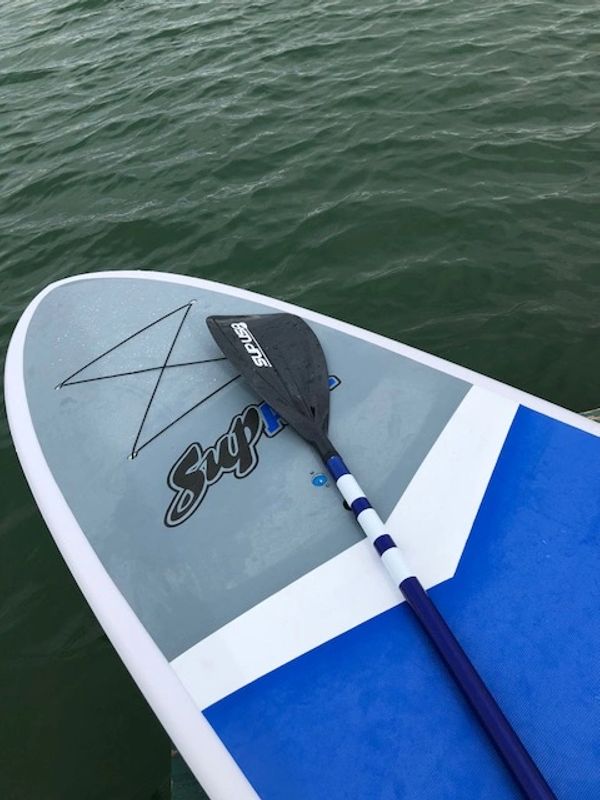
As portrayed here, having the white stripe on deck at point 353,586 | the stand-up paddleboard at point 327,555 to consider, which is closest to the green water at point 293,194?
the stand-up paddleboard at point 327,555

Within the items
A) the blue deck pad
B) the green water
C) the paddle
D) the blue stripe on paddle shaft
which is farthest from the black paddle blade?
the green water

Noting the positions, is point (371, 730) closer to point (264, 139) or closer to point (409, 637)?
point (409, 637)

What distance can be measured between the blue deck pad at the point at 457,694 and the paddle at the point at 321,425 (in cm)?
6

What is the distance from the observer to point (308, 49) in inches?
279

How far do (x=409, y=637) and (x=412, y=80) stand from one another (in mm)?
5579

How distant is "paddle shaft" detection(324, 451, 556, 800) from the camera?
5.82ft

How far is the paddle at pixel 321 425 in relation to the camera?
1.84 meters

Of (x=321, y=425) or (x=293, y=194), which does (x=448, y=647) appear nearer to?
(x=321, y=425)

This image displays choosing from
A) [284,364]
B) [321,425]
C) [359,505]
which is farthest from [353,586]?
[284,364]

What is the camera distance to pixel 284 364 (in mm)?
3039

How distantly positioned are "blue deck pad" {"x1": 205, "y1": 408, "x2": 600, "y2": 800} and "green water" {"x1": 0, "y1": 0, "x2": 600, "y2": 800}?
1.05 meters

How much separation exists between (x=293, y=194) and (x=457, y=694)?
425 centimetres

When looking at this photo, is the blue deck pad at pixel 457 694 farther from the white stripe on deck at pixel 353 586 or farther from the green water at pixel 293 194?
the green water at pixel 293 194

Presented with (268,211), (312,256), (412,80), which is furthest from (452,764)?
(412,80)
